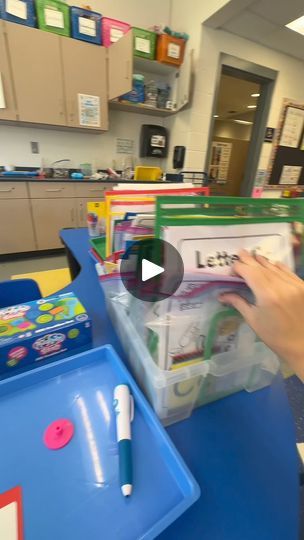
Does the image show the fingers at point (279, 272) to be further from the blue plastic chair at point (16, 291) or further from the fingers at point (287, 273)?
the blue plastic chair at point (16, 291)

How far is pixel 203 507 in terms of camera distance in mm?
288

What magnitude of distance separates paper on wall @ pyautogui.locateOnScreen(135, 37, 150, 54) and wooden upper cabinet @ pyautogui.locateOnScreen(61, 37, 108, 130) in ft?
1.09

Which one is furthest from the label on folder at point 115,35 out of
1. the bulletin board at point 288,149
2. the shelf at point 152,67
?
the bulletin board at point 288,149

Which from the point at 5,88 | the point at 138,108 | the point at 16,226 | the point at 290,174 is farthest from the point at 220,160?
the point at 16,226

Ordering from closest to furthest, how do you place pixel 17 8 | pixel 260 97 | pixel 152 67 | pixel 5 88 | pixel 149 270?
pixel 149 270, pixel 17 8, pixel 5 88, pixel 152 67, pixel 260 97

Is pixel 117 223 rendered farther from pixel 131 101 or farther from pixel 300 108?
pixel 300 108

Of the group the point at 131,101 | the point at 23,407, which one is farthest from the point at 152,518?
the point at 131,101

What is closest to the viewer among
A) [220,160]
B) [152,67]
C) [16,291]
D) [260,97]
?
[16,291]

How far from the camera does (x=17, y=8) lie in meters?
1.98

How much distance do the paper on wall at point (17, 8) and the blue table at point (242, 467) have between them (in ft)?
10.0

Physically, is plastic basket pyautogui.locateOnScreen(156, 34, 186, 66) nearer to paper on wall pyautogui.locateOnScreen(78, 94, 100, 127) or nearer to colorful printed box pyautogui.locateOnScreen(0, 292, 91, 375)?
paper on wall pyautogui.locateOnScreen(78, 94, 100, 127)

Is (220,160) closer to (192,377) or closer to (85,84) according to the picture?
(85,84)

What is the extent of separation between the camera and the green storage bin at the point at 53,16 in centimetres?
205

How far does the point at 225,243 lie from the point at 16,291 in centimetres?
71
